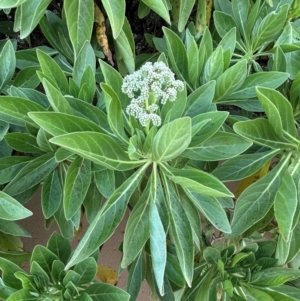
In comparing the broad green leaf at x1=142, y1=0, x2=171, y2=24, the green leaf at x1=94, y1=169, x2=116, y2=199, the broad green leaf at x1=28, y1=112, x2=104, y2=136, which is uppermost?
the broad green leaf at x1=142, y1=0, x2=171, y2=24

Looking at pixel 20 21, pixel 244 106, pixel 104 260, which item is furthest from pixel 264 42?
pixel 104 260

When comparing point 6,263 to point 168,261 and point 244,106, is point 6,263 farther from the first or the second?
point 244,106

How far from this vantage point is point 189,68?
2.44 ft

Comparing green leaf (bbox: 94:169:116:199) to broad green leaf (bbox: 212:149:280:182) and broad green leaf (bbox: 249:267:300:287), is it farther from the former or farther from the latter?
broad green leaf (bbox: 249:267:300:287)

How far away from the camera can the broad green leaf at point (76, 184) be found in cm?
62

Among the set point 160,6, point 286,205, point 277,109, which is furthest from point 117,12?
point 286,205

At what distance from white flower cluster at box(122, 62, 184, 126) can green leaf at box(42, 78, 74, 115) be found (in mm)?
83

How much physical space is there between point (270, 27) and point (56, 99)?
45cm

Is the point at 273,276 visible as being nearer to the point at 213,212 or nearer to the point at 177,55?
the point at 213,212

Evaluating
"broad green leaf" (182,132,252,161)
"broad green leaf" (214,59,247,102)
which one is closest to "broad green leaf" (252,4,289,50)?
"broad green leaf" (214,59,247,102)

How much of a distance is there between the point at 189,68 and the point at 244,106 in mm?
122

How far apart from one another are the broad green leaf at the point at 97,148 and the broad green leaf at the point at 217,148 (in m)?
0.08

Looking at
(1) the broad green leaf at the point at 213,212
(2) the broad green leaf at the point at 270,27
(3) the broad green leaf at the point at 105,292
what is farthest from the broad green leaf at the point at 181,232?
(2) the broad green leaf at the point at 270,27

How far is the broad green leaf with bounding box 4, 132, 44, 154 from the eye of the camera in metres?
0.69
